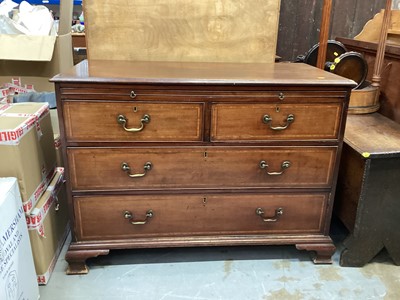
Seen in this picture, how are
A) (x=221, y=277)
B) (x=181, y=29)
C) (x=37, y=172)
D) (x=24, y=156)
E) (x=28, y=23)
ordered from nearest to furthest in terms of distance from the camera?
(x=24, y=156)
(x=37, y=172)
(x=221, y=277)
(x=181, y=29)
(x=28, y=23)

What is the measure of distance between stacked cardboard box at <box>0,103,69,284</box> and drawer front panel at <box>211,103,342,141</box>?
659 millimetres

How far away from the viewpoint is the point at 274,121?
1.35 metres

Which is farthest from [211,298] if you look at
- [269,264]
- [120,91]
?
[120,91]

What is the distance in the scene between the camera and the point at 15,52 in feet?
5.99

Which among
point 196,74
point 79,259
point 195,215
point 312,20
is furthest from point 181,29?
point 312,20

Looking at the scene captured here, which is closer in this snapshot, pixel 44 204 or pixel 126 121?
pixel 126 121

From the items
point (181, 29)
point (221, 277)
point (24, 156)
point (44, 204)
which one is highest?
point (181, 29)

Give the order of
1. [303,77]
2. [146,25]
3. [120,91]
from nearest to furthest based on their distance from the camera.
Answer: [120,91]
[303,77]
[146,25]

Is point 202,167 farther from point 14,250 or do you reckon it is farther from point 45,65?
point 45,65

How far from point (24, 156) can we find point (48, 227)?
331mm

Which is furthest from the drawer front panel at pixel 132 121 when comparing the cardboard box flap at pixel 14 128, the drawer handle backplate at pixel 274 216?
the drawer handle backplate at pixel 274 216

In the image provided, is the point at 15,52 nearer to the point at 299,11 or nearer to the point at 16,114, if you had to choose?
the point at 16,114

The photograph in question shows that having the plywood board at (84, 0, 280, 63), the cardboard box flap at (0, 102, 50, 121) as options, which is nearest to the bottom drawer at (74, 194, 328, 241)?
the cardboard box flap at (0, 102, 50, 121)

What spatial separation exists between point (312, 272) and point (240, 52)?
40.9 inches
